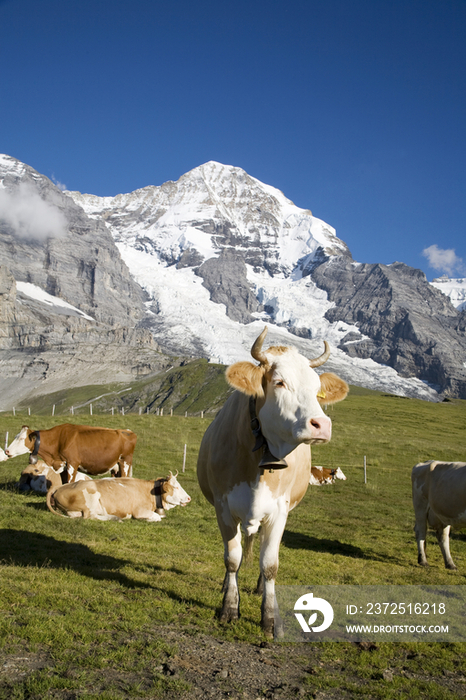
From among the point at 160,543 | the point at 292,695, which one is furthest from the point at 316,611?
the point at 160,543

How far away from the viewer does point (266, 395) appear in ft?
17.2

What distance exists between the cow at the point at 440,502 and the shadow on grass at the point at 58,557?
5609 mm

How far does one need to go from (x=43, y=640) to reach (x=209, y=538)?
6455 millimetres

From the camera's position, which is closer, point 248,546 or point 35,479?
point 248,546

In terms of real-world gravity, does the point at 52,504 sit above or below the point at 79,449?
below

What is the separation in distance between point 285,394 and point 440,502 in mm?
6825

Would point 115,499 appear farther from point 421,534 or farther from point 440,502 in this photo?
point 440,502

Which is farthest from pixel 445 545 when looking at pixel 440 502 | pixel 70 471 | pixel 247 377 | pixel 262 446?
pixel 70 471

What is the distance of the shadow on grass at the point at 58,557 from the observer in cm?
738

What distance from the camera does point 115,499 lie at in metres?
12.1

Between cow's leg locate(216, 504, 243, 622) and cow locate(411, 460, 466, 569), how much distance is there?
5.66 meters

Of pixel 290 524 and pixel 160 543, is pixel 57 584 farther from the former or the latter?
pixel 290 524

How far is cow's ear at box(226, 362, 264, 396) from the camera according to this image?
5.21 m

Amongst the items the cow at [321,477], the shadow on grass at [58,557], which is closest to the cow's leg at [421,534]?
the shadow on grass at [58,557]
